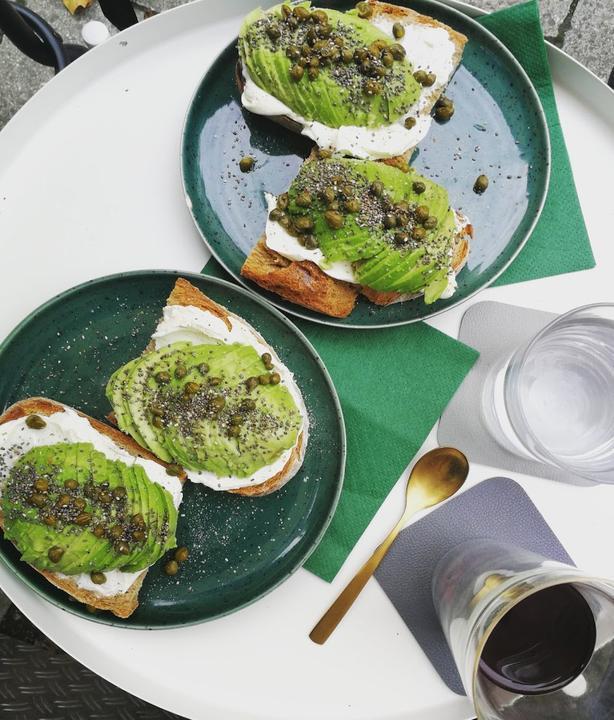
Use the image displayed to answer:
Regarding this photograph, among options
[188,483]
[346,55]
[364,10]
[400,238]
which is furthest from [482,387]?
[364,10]

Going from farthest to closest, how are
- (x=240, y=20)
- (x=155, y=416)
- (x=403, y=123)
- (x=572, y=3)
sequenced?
(x=572, y=3) → (x=240, y=20) → (x=403, y=123) → (x=155, y=416)

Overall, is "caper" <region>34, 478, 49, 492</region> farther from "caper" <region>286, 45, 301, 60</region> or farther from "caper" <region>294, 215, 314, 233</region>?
"caper" <region>286, 45, 301, 60</region>

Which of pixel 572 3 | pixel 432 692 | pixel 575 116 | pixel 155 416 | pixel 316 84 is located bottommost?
pixel 432 692

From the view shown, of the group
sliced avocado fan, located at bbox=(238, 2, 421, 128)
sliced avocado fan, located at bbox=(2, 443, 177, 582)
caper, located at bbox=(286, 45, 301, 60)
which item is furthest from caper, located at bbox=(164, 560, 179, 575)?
caper, located at bbox=(286, 45, 301, 60)

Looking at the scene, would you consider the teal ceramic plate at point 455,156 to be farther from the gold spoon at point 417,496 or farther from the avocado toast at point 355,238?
the gold spoon at point 417,496

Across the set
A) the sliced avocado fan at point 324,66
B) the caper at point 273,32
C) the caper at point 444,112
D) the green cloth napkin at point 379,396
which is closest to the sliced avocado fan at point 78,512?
the green cloth napkin at point 379,396

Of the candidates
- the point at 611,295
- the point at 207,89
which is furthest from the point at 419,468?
the point at 207,89

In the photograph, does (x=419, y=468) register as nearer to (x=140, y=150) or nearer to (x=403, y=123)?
(x=403, y=123)

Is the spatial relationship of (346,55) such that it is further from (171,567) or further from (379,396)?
(171,567)
